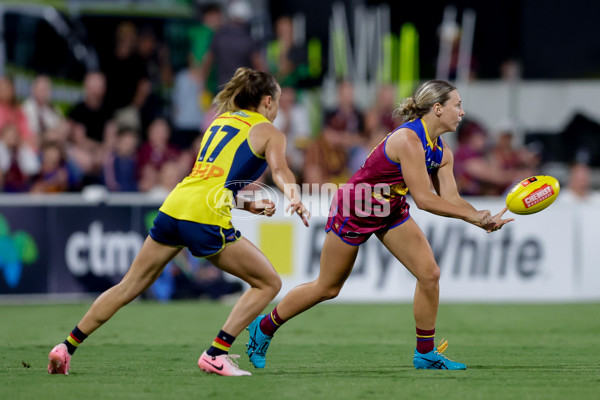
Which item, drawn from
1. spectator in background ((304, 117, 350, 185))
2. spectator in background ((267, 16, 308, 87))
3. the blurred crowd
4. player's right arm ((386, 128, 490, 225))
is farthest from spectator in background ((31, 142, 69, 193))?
player's right arm ((386, 128, 490, 225))

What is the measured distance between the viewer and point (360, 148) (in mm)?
14438

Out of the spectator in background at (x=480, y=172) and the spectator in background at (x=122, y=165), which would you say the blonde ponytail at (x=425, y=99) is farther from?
the spectator in background at (x=122, y=165)

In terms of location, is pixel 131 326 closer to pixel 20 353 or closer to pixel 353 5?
pixel 20 353

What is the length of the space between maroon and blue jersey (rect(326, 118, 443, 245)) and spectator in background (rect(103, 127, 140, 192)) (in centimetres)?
708

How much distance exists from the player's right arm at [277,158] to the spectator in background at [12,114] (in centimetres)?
814

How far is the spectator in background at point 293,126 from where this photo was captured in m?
14.5

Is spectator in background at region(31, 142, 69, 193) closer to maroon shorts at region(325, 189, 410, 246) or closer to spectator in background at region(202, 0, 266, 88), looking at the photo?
spectator in background at region(202, 0, 266, 88)

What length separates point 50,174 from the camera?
13641 mm

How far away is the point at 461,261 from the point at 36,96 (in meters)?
6.59

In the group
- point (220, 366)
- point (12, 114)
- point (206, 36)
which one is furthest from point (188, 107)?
point (220, 366)

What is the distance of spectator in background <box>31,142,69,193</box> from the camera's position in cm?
1362

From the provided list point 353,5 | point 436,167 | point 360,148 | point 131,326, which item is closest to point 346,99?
point 360,148

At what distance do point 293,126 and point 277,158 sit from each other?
343 inches

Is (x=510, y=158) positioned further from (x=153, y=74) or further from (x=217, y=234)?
(x=217, y=234)
